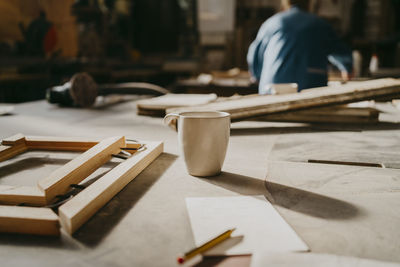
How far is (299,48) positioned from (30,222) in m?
2.50

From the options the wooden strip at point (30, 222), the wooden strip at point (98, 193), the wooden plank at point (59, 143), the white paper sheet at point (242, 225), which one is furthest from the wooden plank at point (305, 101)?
the wooden strip at point (30, 222)

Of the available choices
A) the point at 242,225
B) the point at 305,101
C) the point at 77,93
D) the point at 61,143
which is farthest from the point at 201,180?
the point at 77,93

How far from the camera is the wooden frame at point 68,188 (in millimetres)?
499

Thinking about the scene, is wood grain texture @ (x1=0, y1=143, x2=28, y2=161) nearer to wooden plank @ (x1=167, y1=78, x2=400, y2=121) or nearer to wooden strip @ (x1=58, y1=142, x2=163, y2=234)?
wooden strip @ (x1=58, y1=142, x2=163, y2=234)

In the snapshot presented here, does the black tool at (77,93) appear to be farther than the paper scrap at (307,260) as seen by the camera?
Yes

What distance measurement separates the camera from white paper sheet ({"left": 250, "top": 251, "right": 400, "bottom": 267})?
415 mm

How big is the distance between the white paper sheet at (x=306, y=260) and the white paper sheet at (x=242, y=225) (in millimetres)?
29

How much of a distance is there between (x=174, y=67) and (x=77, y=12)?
6.59 ft

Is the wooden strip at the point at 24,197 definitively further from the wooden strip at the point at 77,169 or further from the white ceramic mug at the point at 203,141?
the white ceramic mug at the point at 203,141

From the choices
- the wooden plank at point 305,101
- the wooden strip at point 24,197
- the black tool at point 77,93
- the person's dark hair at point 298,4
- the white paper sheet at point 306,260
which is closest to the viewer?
the white paper sheet at point 306,260

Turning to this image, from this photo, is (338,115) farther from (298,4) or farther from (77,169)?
(298,4)

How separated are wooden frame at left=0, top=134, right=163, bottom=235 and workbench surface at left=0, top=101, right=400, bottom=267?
0.05 feet

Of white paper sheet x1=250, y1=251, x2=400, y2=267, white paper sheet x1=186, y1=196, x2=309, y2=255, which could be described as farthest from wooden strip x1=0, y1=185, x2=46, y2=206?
white paper sheet x1=250, y1=251, x2=400, y2=267

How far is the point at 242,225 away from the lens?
1.73ft
